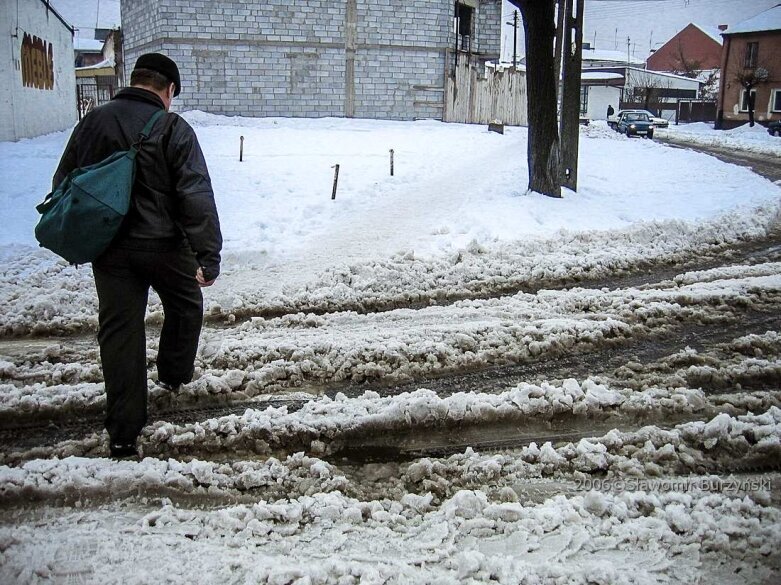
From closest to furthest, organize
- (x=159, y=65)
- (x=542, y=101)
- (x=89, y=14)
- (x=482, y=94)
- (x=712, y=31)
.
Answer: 1. (x=159, y=65)
2. (x=542, y=101)
3. (x=482, y=94)
4. (x=89, y=14)
5. (x=712, y=31)

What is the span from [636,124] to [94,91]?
118ft

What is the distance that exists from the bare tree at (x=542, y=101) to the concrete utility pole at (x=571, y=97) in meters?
0.74

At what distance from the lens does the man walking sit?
12.5ft

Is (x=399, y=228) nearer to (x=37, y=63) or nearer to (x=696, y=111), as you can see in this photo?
(x=37, y=63)

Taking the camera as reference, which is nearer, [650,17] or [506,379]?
[506,379]

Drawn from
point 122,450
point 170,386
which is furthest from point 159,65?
point 122,450

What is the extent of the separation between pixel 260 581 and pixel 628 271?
653cm

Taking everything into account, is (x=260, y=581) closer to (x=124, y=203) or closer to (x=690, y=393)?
(x=124, y=203)

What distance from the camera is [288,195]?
12.2m

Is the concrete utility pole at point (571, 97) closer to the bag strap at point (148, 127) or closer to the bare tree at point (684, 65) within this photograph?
the bag strap at point (148, 127)

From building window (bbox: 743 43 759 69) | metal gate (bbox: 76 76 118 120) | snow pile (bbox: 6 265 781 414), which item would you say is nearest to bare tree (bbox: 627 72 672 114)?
building window (bbox: 743 43 759 69)

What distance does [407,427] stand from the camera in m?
4.07

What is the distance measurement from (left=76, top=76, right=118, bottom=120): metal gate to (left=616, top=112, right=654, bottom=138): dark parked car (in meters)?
27.7

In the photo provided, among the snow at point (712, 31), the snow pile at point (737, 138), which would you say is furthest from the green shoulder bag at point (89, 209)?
the snow at point (712, 31)
